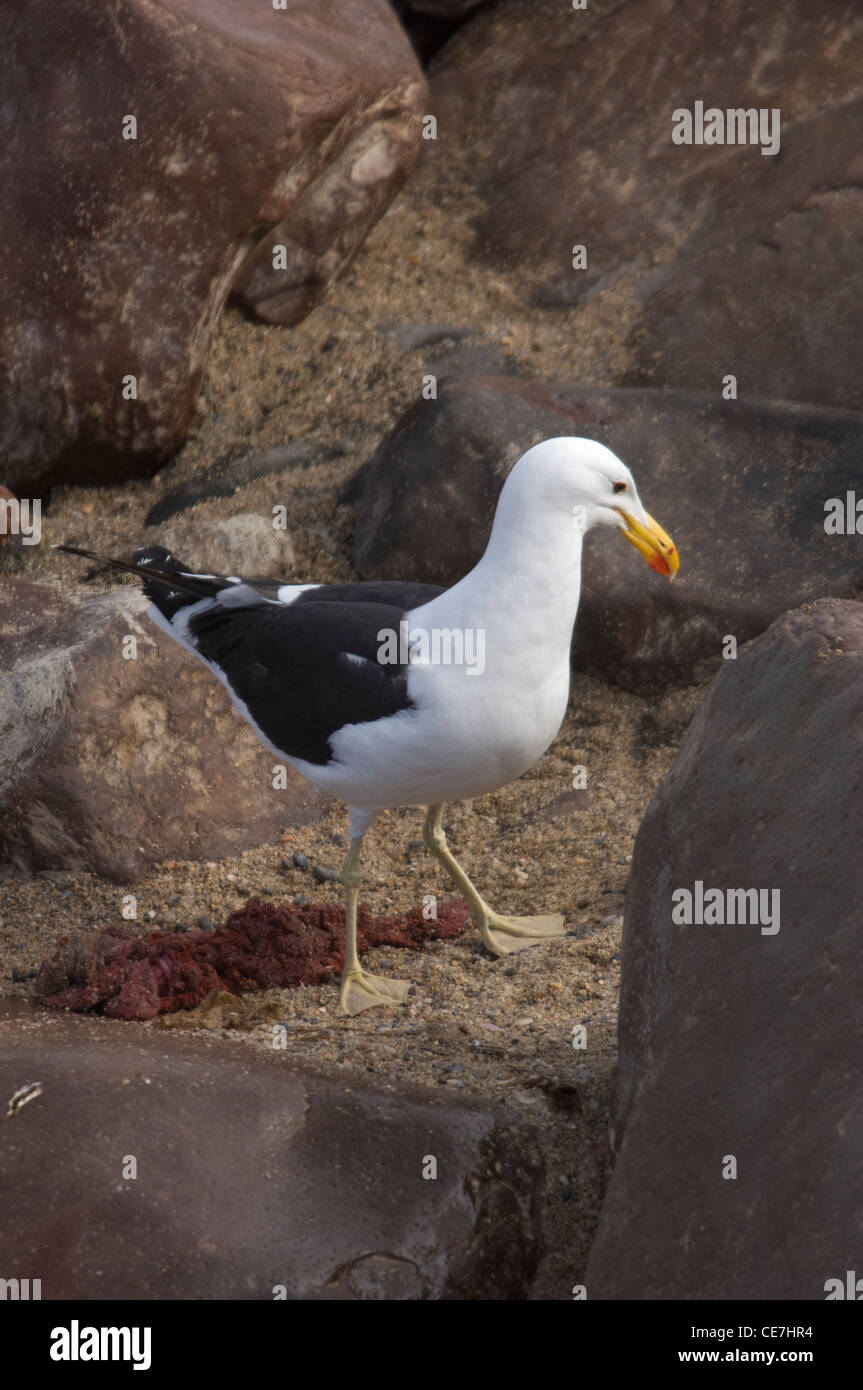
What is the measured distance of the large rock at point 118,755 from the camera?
198 inches

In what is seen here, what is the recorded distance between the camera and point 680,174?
24.0ft

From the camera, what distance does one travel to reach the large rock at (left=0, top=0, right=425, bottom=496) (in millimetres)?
6367

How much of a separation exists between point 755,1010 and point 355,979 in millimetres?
2032

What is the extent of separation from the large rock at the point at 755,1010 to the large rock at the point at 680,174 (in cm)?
389

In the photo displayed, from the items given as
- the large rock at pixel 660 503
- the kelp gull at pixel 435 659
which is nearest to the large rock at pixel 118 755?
the kelp gull at pixel 435 659

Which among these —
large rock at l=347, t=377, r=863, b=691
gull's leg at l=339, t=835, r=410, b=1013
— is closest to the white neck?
gull's leg at l=339, t=835, r=410, b=1013

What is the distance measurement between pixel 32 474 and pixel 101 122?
1.68m

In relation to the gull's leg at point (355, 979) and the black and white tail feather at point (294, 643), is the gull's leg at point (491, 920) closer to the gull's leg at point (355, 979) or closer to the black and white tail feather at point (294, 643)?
the gull's leg at point (355, 979)

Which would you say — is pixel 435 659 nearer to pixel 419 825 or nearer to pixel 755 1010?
pixel 419 825

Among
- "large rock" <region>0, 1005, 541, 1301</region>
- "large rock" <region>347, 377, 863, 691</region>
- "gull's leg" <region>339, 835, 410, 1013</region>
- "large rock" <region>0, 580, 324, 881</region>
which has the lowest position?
"large rock" <region>0, 1005, 541, 1301</region>

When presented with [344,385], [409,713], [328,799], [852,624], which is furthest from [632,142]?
[852,624]

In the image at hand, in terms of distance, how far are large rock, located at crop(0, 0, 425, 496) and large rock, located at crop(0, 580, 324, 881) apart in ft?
5.63

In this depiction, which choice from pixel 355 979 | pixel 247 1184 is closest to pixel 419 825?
pixel 355 979

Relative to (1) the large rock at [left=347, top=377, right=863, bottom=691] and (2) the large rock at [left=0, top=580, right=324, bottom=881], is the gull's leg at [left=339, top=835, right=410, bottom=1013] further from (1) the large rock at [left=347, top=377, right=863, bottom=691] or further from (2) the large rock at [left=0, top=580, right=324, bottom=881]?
(1) the large rock at [left=347, top=377, right=863, bottom=691]
